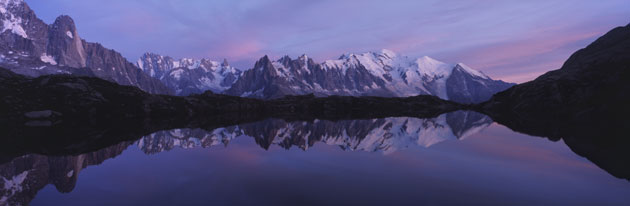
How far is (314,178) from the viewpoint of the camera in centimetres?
2222

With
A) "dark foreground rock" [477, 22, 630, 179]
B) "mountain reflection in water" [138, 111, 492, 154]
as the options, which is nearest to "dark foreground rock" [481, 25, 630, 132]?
"dark foreground rock" [477, 22, 630, 179]

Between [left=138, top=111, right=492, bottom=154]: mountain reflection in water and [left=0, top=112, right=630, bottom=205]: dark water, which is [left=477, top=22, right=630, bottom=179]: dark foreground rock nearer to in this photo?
[left=138, top=111, right=492, bottom=154]: mountain reflection in water

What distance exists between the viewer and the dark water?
1738 centimetres

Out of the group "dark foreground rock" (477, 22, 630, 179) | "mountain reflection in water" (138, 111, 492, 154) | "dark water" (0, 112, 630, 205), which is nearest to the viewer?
"dark water" (0, 112, 630, 205)

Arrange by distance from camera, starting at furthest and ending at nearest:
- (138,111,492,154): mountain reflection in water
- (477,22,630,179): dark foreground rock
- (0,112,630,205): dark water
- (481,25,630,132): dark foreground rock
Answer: (481,25,630,132): dark foreground rock < (477,22,630,179): dark foreground rock < (138,111,492,154): mountain reflection in water < (0,112,630,205): dark water

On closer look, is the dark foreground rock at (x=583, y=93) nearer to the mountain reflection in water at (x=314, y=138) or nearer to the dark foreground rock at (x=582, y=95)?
the dark foreground rock at (x=582, y=95)

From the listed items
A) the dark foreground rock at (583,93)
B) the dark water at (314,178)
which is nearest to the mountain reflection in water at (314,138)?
the dark water at (314,178)

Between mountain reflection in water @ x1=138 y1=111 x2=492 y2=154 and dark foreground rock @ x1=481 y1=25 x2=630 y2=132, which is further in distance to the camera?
dark foreground rock @ x1=481 y1=25 x2=630 y2=132

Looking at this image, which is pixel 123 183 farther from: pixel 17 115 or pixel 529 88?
pixel 529 88

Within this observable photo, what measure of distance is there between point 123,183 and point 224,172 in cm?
711

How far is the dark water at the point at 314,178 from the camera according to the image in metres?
17.4

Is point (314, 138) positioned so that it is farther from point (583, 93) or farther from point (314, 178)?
point (583, 93)

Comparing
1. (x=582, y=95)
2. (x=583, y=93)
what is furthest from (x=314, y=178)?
(x=583, y=93)

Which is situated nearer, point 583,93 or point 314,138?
point 314,138
